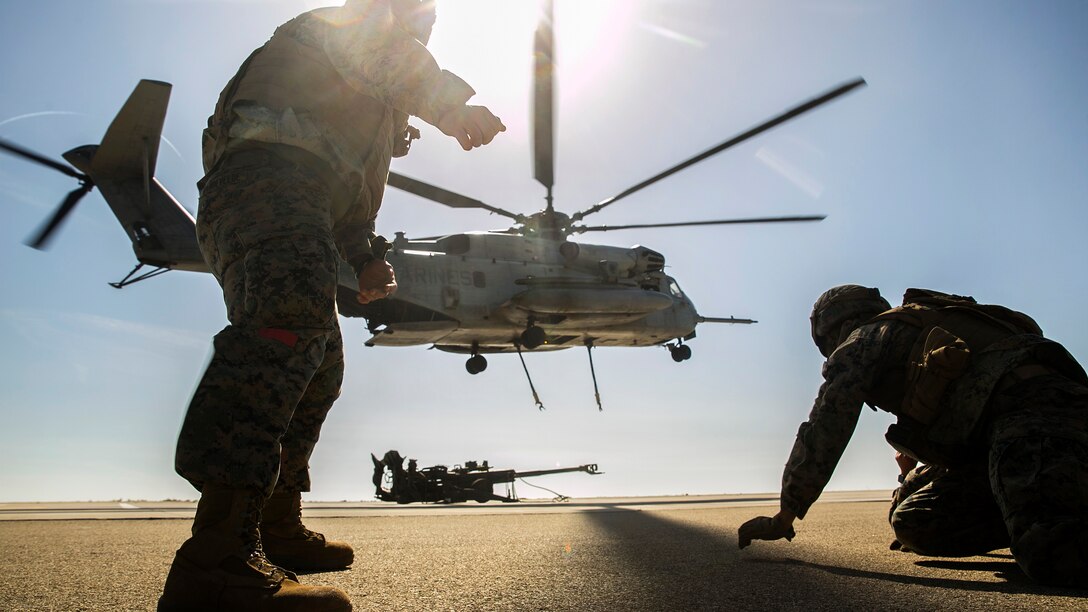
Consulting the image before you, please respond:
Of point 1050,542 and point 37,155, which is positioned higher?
point 37,155

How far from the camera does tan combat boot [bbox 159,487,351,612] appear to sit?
161 centimetres

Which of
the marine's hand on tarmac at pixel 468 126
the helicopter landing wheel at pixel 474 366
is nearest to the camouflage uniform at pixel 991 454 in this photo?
the marine's hand on tarmac at pixel 468 126

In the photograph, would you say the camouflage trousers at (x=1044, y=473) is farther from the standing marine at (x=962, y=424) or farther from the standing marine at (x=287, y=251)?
the standing marine at (x=287, y=251)

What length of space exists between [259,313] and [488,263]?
35.9ft

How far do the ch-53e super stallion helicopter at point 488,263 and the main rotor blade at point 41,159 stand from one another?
0.07ft

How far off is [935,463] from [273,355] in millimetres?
2536

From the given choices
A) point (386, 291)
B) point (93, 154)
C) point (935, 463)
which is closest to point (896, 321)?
point (935, 463)

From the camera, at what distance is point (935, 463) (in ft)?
9.61

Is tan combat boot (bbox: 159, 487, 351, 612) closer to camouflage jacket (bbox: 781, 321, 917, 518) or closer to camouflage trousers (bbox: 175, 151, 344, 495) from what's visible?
camouflage trousers (bbox: 175, 151, 344, 495)

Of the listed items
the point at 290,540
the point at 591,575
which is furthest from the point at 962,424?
the point at 290,540

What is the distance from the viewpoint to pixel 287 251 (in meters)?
2.00

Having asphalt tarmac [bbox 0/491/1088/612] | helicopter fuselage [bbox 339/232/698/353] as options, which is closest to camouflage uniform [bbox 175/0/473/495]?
asphalt tarmac [bbox 0/491/1088/612]

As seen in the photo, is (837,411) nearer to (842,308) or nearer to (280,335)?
(842,308)

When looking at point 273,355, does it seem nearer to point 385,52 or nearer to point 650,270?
point 385,52
